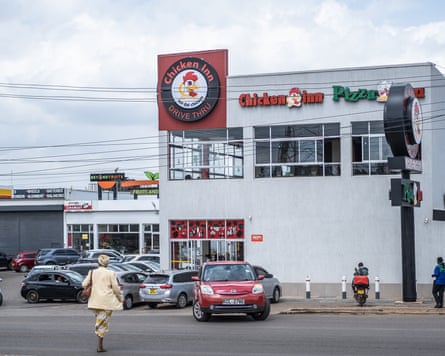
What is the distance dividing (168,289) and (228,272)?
257 inches

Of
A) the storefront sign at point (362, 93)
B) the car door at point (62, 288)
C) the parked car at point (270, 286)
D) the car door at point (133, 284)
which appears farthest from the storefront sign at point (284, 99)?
the car door at point (62, 288)

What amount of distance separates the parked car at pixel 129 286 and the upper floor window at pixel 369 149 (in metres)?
10.0

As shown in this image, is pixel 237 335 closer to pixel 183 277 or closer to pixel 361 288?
pixel 361 288

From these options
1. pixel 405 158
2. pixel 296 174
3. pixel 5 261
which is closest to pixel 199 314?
pixel 405 158

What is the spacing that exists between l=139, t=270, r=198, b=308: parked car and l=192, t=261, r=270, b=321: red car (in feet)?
20.8

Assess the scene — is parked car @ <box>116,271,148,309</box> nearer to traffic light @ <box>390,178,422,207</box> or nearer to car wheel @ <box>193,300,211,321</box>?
car wheel @ <box>193,300,211,321</box>

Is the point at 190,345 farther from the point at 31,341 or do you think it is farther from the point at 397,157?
the point at 397,157

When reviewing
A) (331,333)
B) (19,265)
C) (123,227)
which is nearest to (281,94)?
(331,333)

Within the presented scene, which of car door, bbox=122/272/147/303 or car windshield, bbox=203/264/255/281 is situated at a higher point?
car windshield, bbox=203/264/255/281

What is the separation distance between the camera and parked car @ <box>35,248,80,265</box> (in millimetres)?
53812

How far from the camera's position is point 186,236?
118 ft

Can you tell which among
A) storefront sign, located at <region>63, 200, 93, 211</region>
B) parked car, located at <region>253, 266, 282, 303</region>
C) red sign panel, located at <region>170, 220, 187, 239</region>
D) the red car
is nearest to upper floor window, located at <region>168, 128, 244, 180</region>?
red sign panel, located at <region>170, 220, 187, 239</region>

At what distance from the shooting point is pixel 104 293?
14.5 metres

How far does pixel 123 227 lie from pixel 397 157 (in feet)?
135
